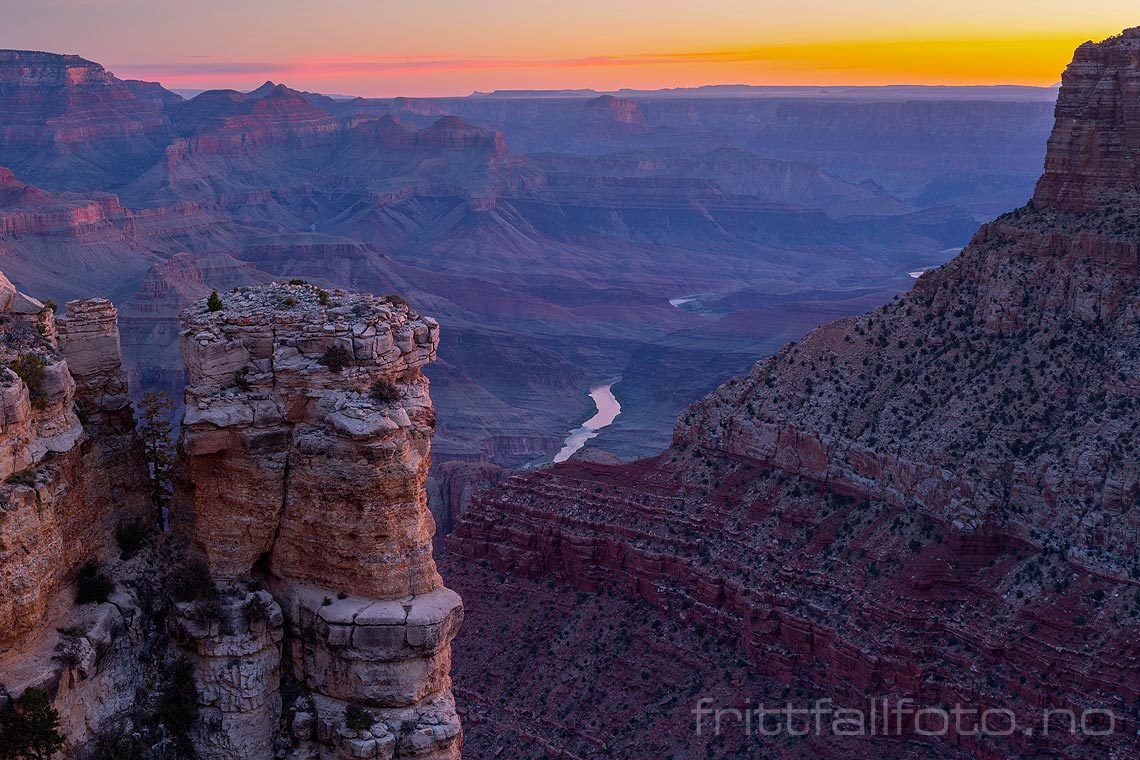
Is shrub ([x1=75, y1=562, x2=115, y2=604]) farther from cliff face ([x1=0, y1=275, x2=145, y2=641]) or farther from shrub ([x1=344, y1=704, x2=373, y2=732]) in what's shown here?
shrub ([x1=344, y1=704, x2=373, y2=732])

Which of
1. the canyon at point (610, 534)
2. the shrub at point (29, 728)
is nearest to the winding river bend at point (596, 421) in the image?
the canyon at point (610, 534)

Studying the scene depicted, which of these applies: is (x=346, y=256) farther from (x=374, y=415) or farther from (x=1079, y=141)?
(x=374, y=415)

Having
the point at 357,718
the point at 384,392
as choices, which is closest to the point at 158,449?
the point at 384,392

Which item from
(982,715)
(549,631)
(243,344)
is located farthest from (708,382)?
(243,344)

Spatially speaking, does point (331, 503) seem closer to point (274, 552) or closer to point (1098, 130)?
point (274, 552)

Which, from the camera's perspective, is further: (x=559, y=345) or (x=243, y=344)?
(x=559, y=345)
